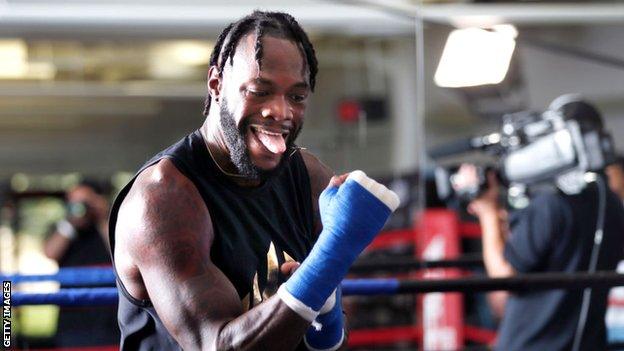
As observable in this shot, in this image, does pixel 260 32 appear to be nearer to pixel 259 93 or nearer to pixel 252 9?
pixel 259 93

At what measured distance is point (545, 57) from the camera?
13.6 feet

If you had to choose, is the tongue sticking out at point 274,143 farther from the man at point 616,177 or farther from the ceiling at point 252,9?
the ceiling at point 252,9

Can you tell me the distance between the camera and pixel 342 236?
1.28 m

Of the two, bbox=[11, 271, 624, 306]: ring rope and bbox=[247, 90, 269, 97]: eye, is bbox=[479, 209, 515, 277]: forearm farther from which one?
bbox=[247, 90, 269, 97]: eye

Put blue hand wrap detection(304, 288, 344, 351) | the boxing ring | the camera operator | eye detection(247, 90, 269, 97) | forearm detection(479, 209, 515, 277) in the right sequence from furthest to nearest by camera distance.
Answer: forearm detection(479, 209, 515, 277) → the camera operator → the boxing ring → blue hand wrap detection(304, 288, 344, 351) → eye detection(247, 90, 269, 97)

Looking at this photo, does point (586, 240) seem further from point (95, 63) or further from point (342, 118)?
point (95, 63)

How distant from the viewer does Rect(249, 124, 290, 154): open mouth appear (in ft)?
4.48

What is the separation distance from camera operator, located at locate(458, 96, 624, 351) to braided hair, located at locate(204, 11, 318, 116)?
1560 millimetres

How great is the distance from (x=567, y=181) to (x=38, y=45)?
193 cm

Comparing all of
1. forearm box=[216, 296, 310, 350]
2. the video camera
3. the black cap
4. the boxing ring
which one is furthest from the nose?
the black cap

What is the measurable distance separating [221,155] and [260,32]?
18cm

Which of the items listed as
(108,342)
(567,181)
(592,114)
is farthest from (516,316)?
(108,342)

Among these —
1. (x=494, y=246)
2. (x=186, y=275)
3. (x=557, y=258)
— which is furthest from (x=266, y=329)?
(x=494, y=246)

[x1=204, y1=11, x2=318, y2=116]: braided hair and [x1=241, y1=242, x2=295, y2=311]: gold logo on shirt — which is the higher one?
[x1=204, y1=11, x2=318, y2=116]: braided hair
